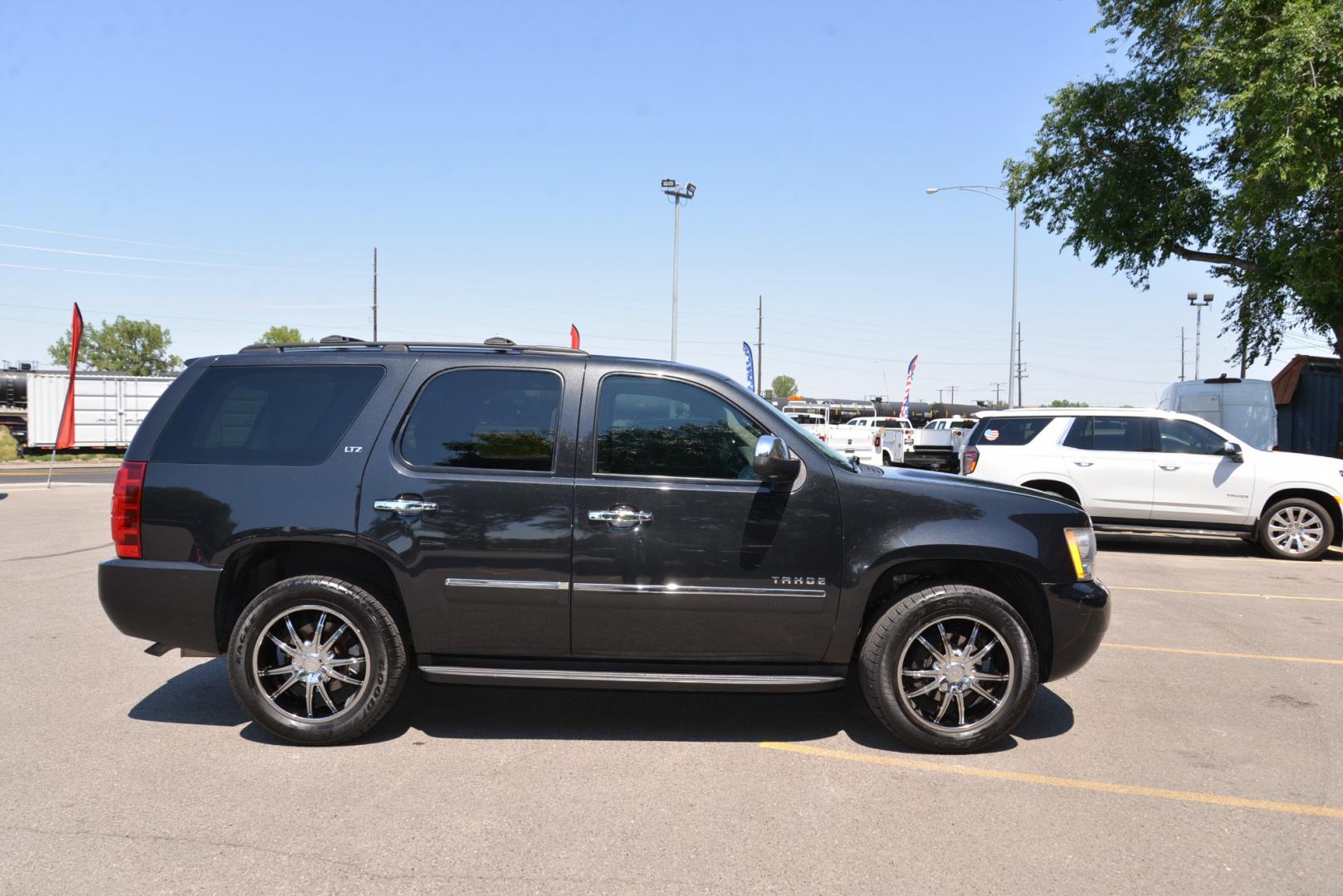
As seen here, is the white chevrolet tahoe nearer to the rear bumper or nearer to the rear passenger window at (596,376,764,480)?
the rear passenger window at (596,376,764,480)

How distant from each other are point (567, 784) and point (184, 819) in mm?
1501

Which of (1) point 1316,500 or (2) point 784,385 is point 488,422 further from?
(2) point 784,385

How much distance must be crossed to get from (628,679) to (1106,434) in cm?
964

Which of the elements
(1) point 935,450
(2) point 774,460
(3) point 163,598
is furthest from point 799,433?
(1) point 935,450

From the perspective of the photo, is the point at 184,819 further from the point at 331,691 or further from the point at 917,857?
the point at 917,857

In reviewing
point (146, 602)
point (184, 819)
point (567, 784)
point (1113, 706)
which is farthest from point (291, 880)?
point (1113, 706)

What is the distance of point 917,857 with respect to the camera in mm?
3371

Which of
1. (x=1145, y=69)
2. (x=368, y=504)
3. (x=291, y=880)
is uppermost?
(x=1145, y=69)

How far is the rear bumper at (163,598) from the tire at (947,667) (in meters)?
3.16

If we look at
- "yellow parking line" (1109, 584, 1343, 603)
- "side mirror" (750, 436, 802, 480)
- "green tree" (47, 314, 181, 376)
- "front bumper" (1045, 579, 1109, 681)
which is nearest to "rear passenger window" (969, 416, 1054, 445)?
Result: "yellow parking line" (1109, 584, 1343, 603)

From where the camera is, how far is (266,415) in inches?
184

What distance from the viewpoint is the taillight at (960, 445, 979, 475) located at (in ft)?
40.5

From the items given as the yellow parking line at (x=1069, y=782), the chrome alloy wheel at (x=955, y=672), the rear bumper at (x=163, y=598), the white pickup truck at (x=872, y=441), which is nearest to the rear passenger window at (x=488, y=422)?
the rear bumper at (x=163, y=598)

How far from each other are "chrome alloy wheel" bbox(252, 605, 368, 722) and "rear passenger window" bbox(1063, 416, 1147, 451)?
10.1 m
